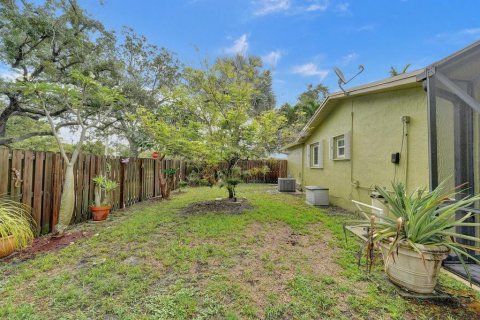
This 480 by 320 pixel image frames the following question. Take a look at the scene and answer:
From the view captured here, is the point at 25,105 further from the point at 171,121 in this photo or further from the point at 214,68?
the point at 214,68

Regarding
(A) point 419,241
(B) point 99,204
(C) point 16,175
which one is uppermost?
(C) point 16,175

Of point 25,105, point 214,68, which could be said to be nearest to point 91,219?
point 214,68

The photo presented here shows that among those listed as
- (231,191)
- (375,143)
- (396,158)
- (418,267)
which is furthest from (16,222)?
(375,143)

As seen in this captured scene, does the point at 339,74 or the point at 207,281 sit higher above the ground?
the point at 339,74

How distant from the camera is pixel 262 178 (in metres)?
17.5

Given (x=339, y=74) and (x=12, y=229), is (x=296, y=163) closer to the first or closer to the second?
(x=339, y=74)

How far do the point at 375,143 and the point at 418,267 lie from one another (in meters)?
4.09

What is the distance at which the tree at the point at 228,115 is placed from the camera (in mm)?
6484

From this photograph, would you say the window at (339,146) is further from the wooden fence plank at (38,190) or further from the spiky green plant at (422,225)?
the wooden fence plank at (38,190)

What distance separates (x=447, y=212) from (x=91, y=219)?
287 inches

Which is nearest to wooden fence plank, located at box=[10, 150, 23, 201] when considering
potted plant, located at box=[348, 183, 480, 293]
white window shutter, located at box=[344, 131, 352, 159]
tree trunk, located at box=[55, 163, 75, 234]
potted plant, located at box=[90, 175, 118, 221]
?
tree trunk, located at box=[55, 163, 75, 234]

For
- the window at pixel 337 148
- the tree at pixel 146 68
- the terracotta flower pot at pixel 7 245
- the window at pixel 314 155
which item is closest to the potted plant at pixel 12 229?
the terracotta flower pot at pixel 7 245

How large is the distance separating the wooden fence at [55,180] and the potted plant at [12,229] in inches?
7.5

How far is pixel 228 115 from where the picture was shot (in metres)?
6.57
